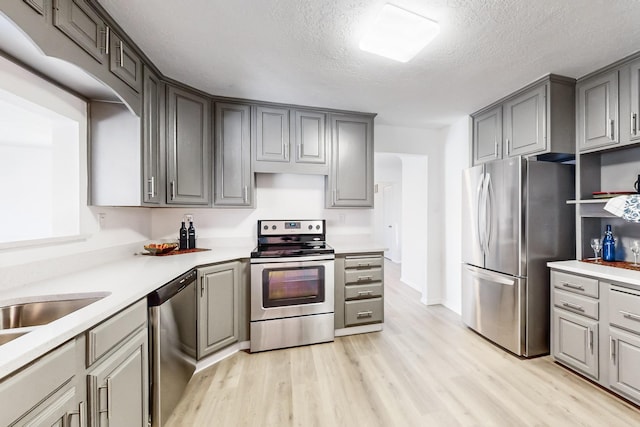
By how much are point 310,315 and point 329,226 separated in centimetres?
109

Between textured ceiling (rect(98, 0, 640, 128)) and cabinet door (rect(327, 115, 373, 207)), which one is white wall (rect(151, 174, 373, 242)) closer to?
cabinet door (rect(327, 115, 373, 207))

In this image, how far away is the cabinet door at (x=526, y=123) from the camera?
7.60 ft

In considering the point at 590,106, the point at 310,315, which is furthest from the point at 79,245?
the point at 590,106

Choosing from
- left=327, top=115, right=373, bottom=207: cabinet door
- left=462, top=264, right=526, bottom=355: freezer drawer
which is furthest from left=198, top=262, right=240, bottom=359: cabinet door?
left=462, top=264, right=526, bottom=355: freezer drawer

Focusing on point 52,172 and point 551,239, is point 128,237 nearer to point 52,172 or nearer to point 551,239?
point 52,172

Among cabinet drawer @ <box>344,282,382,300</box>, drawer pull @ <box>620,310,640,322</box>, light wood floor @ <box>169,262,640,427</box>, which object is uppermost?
drawer pull @ <box>620,310,640,322</box>

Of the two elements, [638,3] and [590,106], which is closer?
[638,3]

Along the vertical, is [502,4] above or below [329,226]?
above

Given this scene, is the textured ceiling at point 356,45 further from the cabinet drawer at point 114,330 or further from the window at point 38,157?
the cabinet drawer at point 114,330

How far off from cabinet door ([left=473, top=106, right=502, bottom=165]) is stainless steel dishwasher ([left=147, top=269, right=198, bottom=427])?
123 inches

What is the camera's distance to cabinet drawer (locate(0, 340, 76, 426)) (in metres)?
0.73

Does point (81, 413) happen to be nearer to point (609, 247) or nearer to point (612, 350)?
point (612, 350)

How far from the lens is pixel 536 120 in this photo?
2.36 m

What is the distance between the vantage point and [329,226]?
3.25 meters
